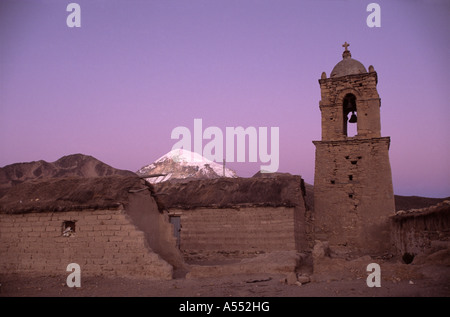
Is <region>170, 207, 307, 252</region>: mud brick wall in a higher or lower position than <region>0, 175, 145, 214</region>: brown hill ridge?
lower

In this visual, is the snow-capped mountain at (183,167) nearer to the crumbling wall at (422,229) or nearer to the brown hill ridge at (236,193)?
the brown hill ridge at (236,193)

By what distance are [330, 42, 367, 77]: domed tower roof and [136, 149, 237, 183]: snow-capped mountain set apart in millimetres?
21266

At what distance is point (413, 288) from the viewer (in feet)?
20.9

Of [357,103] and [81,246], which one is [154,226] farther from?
[357,103]

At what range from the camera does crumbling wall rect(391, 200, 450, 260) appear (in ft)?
29.3

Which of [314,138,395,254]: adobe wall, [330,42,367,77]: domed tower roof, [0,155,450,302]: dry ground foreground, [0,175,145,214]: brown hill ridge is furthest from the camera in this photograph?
[330,42,367,77]: domed tower roof

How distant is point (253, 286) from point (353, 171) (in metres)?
10.2

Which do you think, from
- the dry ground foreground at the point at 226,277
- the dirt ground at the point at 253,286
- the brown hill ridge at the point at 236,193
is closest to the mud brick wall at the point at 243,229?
the brown hill ridge at the point at 236,193

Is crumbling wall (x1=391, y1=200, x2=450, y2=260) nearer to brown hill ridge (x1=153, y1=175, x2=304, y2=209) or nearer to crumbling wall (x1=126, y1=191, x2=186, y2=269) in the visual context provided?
A: brown hill ridge (x1=153, y1=175, x2=304, y2=209)

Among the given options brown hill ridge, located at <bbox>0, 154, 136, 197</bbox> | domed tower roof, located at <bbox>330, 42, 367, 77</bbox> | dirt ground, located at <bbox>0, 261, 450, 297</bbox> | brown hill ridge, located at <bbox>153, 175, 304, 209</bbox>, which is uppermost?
domed tower roof, located at <bbox>330, 42, 367, 77</bbox>

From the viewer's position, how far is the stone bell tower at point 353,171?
→ 51.8 feet

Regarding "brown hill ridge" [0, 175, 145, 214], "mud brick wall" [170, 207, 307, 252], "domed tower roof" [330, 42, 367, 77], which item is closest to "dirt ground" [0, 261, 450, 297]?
"brown hill ridge" [0, 175, 145, 214]

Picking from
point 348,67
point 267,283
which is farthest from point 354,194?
point 267,283
